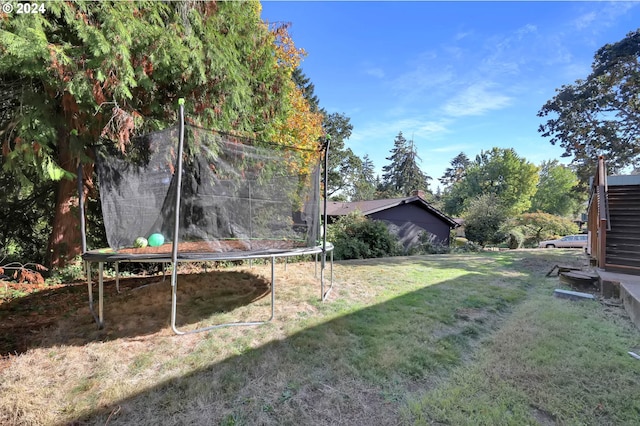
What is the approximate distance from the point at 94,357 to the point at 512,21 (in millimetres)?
10719

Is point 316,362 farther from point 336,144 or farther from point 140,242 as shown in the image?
point 336,144

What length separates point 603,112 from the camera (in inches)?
634

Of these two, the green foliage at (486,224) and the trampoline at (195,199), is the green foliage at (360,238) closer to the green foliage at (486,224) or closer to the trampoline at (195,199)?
the trampoline at (195,199)

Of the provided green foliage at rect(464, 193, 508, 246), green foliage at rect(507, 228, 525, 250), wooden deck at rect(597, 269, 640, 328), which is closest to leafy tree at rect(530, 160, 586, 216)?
green foliage at rect(507, 228, 525, 250)

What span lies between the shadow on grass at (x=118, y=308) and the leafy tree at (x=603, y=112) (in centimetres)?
2139

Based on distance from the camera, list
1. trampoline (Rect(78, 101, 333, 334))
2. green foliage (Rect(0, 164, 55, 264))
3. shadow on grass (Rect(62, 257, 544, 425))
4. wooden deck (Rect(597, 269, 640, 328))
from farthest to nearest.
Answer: green foliage (Rect(0, 164, 55, 264)) < wooden deck (Rect(597, 269, 640, 328)) < trampoline (Rect(78, 101, 333, 334)) < shadow on grass (Rect(62, 257, 544, 425))

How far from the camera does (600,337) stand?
309 centimetres

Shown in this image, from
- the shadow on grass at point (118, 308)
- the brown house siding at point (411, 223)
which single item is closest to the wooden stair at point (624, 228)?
the shadow on grass at point (118, 308)

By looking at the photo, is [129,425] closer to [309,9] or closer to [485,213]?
[309,9]

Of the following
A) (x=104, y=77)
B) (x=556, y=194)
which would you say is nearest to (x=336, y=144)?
(x=104, y=77)

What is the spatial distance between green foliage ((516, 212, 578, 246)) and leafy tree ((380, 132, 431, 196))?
1870cm

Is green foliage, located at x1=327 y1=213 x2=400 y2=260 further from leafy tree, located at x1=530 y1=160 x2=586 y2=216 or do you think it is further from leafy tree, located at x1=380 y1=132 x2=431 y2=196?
leafy tree, located at x1=530 y1=160 x2=586 y2=216

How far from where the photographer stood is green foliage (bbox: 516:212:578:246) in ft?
66.5

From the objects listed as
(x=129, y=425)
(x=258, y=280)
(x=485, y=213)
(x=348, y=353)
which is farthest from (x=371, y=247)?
(x=485, y=213)
